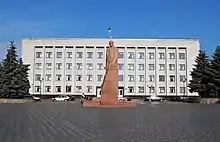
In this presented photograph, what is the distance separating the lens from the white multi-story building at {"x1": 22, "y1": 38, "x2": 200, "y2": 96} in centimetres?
8625

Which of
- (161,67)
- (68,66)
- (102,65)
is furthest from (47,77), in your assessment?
(161,67)

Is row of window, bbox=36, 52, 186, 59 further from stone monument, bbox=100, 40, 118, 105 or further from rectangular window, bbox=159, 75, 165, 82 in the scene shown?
stone monument, bbox=100, 40, 118, 105

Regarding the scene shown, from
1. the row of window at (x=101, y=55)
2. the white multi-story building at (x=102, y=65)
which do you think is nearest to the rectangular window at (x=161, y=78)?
the white multi-story building at (x=102, y=65)

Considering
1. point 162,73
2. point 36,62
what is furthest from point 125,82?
point 36,62

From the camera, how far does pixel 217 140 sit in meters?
9.45

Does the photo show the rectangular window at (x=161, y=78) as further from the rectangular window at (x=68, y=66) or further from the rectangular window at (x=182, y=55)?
the rectangular window at (x=68, y=66)

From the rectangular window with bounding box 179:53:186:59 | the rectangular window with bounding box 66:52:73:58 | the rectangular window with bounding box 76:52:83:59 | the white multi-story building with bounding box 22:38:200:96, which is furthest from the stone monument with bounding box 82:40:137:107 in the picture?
the rectangular window with bounding box 179:53:186:59

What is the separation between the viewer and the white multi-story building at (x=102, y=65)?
86.2 metres

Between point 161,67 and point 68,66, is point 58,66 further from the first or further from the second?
point 161,67

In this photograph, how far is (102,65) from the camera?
285ft

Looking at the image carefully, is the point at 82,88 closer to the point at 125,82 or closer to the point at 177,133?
the point at 125,82

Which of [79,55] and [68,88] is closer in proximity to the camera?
[68,88]

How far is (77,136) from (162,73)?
78075 mm

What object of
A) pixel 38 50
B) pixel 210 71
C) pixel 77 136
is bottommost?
pixel 77 136
